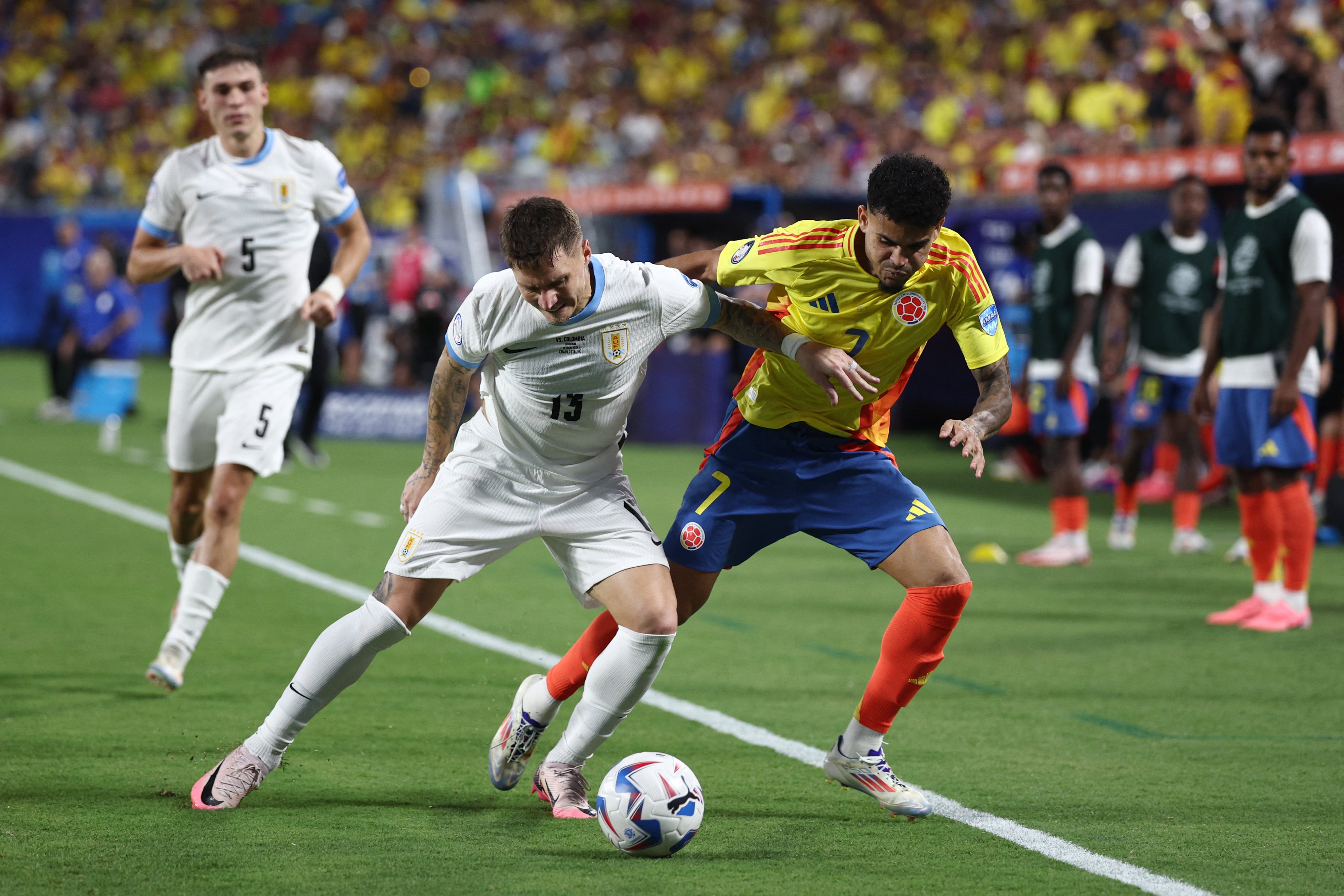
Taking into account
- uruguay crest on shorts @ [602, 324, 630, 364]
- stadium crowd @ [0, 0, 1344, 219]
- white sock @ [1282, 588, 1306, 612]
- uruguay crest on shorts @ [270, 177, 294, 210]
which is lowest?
white sock @ [1282, 588, 1306, 612]

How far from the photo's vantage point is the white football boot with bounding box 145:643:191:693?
18.5 feet

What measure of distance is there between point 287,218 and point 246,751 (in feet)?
8.94

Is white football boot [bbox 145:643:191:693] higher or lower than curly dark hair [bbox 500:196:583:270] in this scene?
lower

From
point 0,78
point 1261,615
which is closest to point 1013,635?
point 1261,615

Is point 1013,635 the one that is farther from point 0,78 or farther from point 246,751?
point 0,78

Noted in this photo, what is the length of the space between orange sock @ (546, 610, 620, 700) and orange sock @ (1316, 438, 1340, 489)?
31.1 feet

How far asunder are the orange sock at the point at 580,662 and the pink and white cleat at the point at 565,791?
0.24 metres

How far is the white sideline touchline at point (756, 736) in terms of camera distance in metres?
3.80

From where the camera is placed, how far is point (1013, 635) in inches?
296

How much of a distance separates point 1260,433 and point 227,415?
16.1 feet

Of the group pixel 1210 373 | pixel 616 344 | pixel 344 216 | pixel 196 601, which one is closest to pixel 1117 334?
pixel 1210 373

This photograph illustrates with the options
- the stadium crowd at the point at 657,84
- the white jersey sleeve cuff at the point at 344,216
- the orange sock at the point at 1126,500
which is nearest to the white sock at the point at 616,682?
the white jersey sleeve cuff at the point at 344,216

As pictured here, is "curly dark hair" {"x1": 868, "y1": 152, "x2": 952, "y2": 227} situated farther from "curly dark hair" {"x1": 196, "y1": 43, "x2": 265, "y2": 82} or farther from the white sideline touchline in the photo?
"curly dark hair" {"x1": 196, "y1": 43, "x2": 265, "y2": 82}

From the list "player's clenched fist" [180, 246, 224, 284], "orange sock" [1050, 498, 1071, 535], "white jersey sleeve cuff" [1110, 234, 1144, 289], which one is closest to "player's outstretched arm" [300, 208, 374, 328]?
"player's clenched fist" [180, 246, 224, 284]
